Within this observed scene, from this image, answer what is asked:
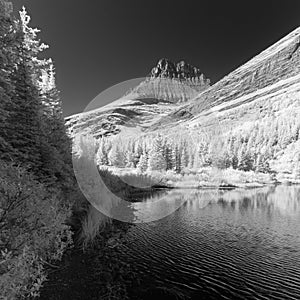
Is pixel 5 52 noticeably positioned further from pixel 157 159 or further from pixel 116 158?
pixel 116 158

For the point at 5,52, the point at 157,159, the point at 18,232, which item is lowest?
the point at 18,232

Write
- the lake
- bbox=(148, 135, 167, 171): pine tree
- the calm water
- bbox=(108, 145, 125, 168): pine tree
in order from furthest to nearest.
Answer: bbox=(108, 145, 125, 168): pine tree → bbox=(148, 135, 167, 171): pine tree → the calm water → the lake

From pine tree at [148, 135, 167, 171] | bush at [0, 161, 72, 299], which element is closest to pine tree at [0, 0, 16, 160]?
bush at [0, 161, 72, 299]

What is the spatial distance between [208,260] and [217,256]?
45.8 inches

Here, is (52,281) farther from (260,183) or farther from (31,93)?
(260,183)

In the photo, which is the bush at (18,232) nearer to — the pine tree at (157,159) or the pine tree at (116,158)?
the pine tree at (157,159)

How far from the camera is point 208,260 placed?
1934 centimetres

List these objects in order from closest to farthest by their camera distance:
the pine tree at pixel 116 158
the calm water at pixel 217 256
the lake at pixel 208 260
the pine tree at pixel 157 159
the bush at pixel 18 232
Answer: the bush at pixel 18 232, the lake at pixel 208 260, the calm water at pixel 217 256, the pine tree at pixel 157 159, the pine tree at pixel 116 158

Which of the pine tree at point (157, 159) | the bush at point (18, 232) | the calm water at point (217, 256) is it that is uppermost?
the pine tree at point (157, 159)

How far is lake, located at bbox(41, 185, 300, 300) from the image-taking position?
14633 mm

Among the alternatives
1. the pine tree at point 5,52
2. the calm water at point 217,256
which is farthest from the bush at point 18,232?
the calm water at point 217,256

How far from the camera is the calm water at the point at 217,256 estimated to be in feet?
49.3

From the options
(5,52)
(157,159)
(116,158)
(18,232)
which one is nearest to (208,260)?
(18,232)

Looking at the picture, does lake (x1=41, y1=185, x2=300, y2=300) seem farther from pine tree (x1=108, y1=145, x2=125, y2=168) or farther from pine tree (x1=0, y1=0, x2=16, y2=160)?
pine tree (x1=108, y1=145, x2=125, y2=168)
